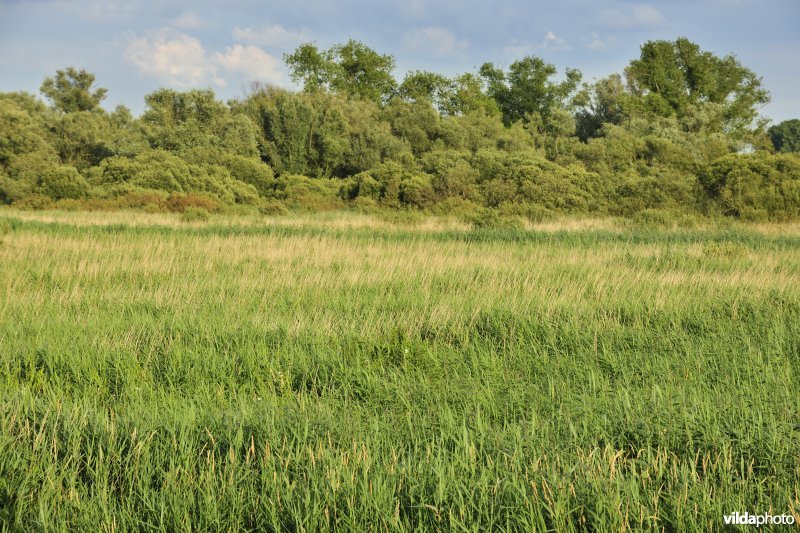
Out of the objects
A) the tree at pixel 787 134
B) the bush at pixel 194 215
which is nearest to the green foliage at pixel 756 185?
the bush at pixel 194 215

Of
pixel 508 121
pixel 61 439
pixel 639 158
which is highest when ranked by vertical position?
pixel 508 121

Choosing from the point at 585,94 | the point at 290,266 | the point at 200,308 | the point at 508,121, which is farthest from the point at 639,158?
the point at 200,308

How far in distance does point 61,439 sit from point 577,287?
25.4ft

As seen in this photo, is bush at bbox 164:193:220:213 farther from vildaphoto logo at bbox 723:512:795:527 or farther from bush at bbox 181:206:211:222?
vildaphoto logo at bbox 723:512:795:527

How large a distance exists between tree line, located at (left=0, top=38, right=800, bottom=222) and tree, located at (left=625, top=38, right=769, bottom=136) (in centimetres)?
13

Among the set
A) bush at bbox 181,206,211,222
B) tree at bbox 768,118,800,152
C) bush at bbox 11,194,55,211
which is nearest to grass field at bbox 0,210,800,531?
bush at bbox 181,206,211,222

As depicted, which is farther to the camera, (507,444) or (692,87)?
(692,87)

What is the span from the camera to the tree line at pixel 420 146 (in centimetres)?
3272

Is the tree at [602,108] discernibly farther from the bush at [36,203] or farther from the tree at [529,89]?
the bush at [36,203]

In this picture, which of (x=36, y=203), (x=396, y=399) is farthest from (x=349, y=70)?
(x=396, y=399)

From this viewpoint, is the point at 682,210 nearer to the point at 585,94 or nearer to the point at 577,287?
the point at 577,287

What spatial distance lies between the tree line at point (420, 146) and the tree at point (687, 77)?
0.13 m

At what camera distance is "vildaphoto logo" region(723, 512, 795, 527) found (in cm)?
327

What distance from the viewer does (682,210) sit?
29750 mm
